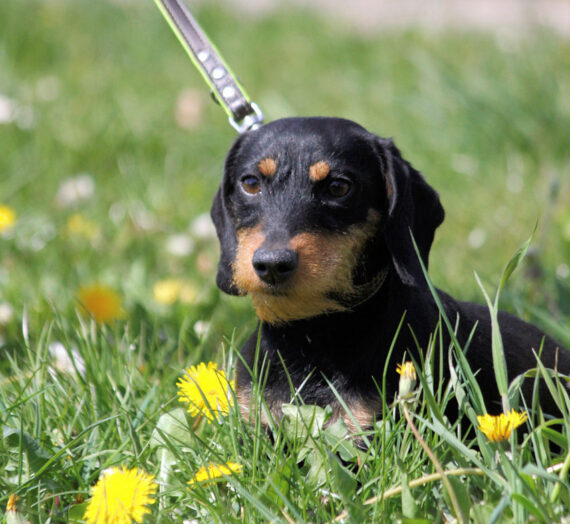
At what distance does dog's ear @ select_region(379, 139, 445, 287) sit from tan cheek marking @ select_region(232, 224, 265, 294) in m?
0.39

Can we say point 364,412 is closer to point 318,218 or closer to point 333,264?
point 333,264

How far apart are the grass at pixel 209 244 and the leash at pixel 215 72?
78cm

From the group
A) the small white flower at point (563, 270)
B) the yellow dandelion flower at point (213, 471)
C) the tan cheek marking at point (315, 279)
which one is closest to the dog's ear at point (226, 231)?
the tan cheek marking at point (315, 279)

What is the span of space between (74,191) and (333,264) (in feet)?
10.0

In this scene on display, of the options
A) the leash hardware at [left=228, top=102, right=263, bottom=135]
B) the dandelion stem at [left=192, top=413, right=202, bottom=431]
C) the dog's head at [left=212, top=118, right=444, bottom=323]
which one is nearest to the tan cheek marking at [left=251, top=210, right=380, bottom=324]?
the dog's head at [left=212, top=118, right=444, bottom=323]

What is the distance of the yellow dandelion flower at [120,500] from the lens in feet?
6.05

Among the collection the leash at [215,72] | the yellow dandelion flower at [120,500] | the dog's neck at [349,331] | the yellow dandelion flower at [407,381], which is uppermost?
the leash at [215,72]

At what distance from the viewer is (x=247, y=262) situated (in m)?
2.28

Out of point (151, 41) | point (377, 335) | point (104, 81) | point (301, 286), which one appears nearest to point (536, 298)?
point (377, 335)

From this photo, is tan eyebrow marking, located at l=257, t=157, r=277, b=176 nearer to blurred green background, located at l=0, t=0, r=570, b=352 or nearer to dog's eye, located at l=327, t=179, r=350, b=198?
dog's eye, located at l=327, t=179, r=350, b=198

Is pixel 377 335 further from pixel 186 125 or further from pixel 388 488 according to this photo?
pixel 186 125

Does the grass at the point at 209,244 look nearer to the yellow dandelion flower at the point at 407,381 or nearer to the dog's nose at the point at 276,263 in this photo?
the yellow dandelion flower at the point at 407,381

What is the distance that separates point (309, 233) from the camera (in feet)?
7.54

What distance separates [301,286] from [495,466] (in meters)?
0.69
